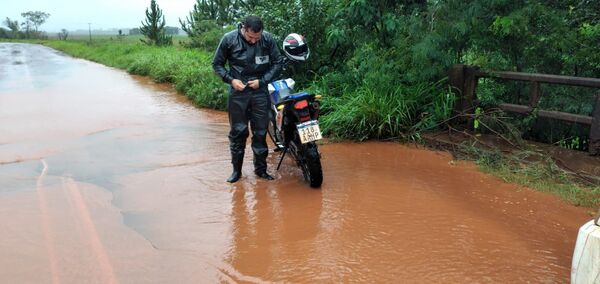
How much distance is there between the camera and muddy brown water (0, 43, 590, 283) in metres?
3.61

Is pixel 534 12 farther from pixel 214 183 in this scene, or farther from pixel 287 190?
pixel 214 183

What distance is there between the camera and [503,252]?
151 inches

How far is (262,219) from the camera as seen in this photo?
4.57 m

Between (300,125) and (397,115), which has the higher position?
(300,125)

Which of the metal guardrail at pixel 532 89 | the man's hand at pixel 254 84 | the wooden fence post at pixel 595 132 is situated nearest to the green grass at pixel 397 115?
the metal guardrail at pixel 532 89

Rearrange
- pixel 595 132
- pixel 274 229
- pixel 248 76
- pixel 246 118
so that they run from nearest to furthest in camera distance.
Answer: pixel 274 229
pixel 248 76
pixel 246 118
pixel 595 132

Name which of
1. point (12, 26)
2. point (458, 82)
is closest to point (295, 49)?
point (458, 82)

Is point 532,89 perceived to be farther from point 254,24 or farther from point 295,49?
point 254,24

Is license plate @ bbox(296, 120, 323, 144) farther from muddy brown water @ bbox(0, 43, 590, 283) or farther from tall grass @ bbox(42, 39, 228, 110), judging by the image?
tall grass @ bbox(42, 39, 228, 110)

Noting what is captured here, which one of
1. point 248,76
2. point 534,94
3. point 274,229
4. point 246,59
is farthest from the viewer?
point 534,94

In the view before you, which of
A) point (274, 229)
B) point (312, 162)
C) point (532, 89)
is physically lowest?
point (274, 229)

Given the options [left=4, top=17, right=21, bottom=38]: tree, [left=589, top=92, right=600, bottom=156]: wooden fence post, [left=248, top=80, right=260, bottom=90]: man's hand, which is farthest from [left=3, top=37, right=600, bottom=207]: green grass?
[left=4, top=17, right=21, bottom=38]: tree

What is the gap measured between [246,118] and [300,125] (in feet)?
2.50

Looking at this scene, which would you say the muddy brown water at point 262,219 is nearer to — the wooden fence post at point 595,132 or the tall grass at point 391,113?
the tall grass at point 391,113
